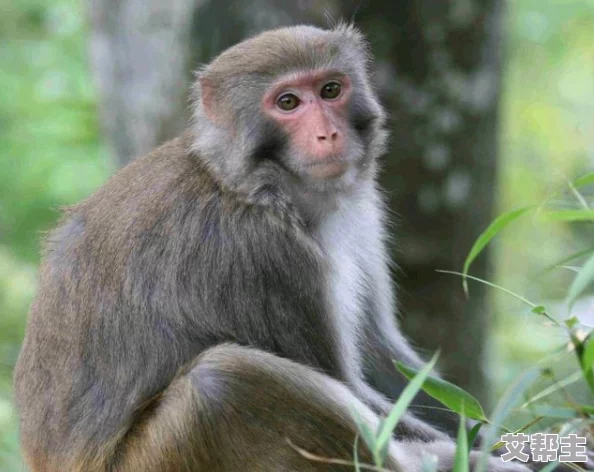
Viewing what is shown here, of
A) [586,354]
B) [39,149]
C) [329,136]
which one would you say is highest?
[329,136]

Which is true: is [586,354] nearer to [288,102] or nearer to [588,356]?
[588,356]

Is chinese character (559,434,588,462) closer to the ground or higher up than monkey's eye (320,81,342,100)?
closer to the ground

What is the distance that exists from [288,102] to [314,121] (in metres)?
0.15

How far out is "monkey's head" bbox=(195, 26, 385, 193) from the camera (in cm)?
434

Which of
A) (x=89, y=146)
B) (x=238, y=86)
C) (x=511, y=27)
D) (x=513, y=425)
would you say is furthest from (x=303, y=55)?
(x=511, y=27)

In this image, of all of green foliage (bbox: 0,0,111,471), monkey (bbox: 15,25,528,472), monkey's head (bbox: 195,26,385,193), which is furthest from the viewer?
green foliage (bbox: 0,0,111,471)

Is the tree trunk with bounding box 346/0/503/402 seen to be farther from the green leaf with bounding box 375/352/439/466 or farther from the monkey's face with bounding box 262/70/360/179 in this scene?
the green leaf with bounding box 375/352/439/466

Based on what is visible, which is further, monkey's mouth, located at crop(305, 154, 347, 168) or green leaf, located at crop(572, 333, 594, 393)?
monkey's mouth, located at crop(305, 154, 347, 168)

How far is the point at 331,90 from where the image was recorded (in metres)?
4.51

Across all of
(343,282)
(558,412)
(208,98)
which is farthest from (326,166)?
(558,412)

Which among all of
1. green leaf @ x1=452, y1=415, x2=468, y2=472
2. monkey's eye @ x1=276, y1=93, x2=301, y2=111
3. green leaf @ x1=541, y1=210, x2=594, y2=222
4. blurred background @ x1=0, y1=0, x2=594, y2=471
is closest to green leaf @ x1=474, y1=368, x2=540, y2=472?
green leaf @ x1=452, y1=415, x2=468, y2=472

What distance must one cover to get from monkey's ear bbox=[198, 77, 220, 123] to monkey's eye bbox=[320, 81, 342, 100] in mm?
464

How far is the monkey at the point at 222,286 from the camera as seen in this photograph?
4031mm

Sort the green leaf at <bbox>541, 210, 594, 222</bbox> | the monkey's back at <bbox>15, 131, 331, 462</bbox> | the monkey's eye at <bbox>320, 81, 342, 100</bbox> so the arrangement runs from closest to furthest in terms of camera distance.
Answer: the green leaf at <bbox>541, 210, 594, 222</bbox>
the monkey's back at <bbox>15, 131, 331, 462</bbox>
the monkey's eye at <bbox>320, 81, 342, 100</bbox>
